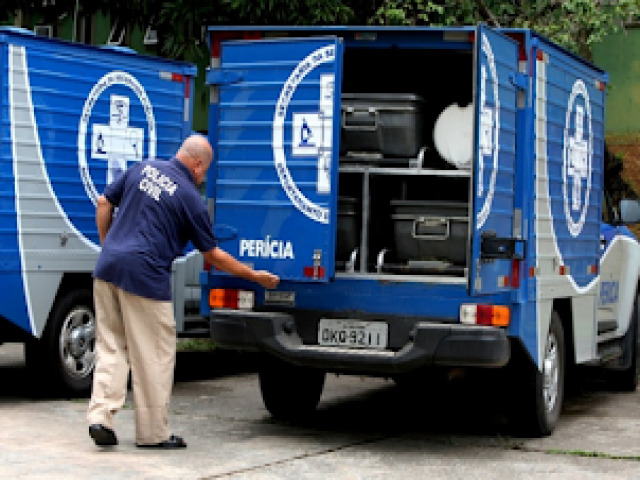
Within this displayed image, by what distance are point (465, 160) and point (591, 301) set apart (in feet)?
6.81

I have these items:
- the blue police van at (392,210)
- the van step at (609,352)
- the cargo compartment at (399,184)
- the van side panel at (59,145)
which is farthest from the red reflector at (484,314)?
the van side panel at (59,145)

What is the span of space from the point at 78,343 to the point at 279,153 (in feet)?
9.26

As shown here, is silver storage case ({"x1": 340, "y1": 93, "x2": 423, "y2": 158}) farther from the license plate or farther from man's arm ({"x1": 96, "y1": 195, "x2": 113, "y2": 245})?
man's arm ({"x1": 96, "y1": 195, "x2": 113, "y2": 245})

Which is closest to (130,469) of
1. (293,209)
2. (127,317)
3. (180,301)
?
(127,317)

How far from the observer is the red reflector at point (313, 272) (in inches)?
310

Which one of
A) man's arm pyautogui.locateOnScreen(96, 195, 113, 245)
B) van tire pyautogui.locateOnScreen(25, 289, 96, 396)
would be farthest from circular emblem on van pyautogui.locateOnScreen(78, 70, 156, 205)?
man's arm pyautogui.locateOnScreen(96, 195, 113, 245)

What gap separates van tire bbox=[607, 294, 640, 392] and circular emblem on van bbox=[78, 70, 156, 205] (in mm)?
4497

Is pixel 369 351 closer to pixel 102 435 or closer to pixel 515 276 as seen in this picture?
pixel 515 276

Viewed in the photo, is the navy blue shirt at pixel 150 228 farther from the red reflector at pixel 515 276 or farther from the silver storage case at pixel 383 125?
the red reflector at pixel 515 276

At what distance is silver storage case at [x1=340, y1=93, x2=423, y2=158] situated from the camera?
8531 millimetres

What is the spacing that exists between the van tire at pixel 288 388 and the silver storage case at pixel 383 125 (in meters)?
1.57

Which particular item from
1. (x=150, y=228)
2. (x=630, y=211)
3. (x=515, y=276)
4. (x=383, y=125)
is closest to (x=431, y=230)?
(x=515, y=276)

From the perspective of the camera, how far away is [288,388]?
358 inches

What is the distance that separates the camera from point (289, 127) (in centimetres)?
805
